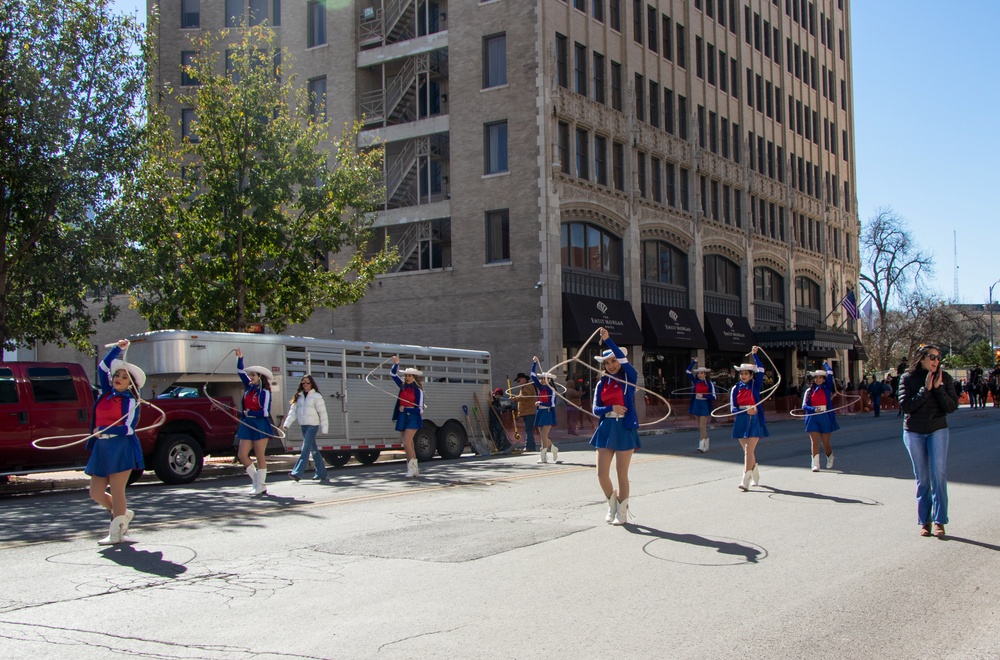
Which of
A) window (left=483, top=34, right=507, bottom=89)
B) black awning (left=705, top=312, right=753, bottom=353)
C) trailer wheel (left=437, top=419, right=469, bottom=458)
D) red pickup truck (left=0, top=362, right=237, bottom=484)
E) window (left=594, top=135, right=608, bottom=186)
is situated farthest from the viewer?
black awning (left=705, top=312, right=753, bottom=353)

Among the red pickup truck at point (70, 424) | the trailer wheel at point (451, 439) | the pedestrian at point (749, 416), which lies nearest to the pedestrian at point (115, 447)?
the red pickup truck at point (70, 424)

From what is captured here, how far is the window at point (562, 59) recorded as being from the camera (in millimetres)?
34094

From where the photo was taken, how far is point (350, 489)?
14.1 metres

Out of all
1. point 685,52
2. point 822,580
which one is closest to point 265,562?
point 822,580

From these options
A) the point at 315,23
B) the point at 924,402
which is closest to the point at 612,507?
the point at 924,402

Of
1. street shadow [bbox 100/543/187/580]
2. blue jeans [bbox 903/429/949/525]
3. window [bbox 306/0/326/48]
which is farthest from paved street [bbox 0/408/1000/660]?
window [bbox 306/0/326/48]

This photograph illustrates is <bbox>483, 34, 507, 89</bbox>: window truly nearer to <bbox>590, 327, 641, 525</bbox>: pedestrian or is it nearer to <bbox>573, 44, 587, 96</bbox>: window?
<bbox>573, 44, 587, 96</bbox>: window

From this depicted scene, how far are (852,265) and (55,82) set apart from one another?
53.2 m

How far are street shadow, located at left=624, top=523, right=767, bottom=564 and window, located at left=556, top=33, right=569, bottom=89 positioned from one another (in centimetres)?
2667

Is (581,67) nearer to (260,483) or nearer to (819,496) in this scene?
(260,483)

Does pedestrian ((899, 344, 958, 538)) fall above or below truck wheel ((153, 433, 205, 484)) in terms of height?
above

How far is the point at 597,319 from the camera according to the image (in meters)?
34.2

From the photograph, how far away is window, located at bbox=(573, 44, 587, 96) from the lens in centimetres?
3531

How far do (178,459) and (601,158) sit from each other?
24.4 metres
